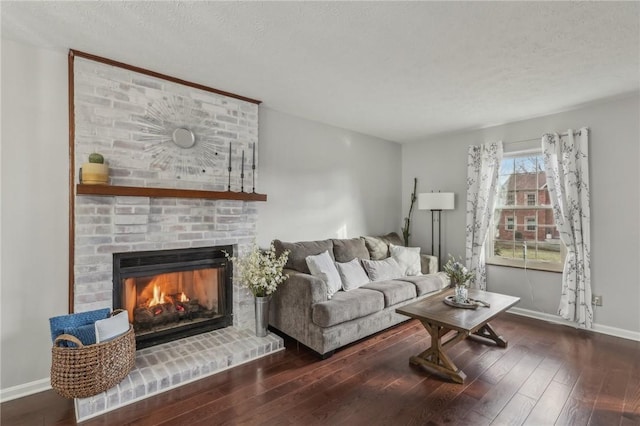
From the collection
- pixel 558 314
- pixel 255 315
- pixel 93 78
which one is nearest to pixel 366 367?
pixel 255 315

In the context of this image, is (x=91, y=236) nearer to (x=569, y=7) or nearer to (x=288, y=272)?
(x=288, y=272)

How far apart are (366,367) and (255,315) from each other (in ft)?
3.80

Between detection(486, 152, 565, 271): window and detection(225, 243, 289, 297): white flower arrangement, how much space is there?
3098mm

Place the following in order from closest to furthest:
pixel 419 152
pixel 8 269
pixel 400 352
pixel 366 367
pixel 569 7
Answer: pixel 569 7 < pixel 8 269 < pixel 366 367 < pixel 400 352 < pixel 419 152

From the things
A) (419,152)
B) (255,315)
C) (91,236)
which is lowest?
(255,315)

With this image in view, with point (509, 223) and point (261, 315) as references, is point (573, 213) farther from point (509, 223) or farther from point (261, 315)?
point (261, 315)

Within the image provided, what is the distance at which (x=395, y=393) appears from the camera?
2.18 metres

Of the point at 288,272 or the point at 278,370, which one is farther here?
the point at 288,272

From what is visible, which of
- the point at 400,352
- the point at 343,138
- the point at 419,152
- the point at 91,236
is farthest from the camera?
the point at 419,152

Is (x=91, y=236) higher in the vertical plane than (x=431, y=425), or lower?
higher

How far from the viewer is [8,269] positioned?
2109 mm

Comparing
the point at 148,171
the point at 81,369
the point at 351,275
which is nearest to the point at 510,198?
the point at 351,275

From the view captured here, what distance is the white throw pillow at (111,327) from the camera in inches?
80.7

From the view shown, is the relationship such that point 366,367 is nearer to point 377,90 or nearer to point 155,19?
point 377,90
